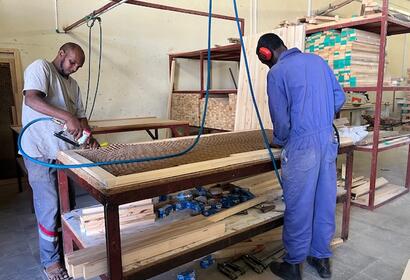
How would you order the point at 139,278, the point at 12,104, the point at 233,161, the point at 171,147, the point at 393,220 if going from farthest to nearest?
the point at 12,104 → the point at 393,220 → the point at 171,147 → the point at 233,161 → the point at 139,278

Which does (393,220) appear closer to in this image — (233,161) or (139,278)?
(233,161)

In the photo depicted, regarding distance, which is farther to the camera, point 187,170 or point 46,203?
point 46,203

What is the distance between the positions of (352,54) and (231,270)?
8.65ft

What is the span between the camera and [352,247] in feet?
8.74

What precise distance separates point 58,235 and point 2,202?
7.38ft

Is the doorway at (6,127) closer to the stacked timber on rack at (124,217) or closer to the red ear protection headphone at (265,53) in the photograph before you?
the stacked timber on rack at (124,217)

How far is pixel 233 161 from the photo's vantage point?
1823 mm

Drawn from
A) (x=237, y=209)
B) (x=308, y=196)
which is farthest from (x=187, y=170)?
(x=308, y=196)

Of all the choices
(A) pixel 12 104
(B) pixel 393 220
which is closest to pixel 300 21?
(B) pixel 393 220

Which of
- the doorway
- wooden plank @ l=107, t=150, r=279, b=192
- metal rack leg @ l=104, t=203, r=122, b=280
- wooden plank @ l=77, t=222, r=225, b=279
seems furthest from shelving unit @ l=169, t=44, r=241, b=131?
metal rack leg @ l=104, t=203, r=122, b=280

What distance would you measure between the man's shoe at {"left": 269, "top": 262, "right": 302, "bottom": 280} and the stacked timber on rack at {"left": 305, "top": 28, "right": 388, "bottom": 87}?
7.37 feet

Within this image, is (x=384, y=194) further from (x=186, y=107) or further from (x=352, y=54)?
(x=186, y=107)

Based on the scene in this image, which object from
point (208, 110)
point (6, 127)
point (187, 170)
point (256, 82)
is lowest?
point (6, 127)

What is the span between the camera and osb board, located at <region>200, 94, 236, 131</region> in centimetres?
465
